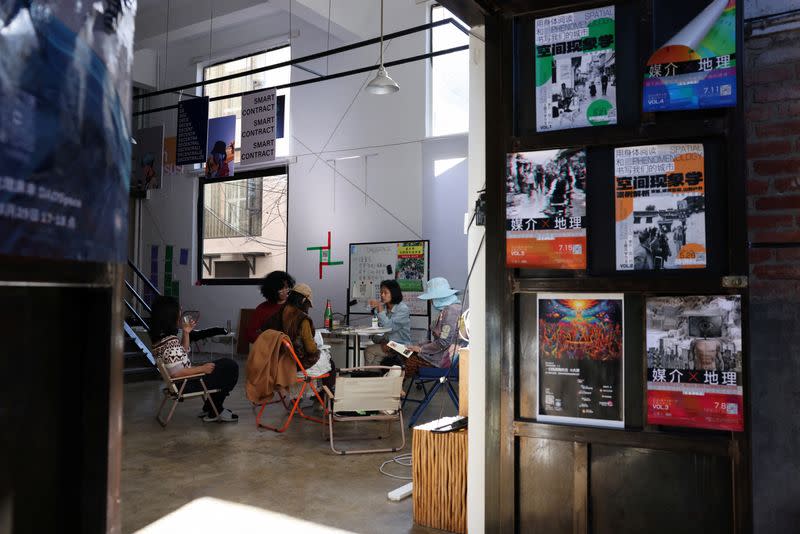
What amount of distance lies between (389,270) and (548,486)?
21.8ft

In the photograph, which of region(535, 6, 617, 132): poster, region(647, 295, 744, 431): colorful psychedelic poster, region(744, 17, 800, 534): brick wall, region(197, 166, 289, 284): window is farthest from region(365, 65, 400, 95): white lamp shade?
region(197, 166, 289, 284): window

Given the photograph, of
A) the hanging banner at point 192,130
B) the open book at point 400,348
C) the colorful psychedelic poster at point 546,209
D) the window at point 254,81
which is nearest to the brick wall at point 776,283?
the colorful psychedelic poster at point 546,209

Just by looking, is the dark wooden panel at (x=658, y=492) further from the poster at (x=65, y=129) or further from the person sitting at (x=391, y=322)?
the person sitting at (x=391, y=322)

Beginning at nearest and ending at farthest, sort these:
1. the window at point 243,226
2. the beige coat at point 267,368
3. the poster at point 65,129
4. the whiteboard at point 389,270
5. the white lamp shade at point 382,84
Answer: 1. the poster at point 65,129
2. the beige coat at point 267,368
3. the white lamp shade at point 382,84
4. the whiteboard at point 389,270
5. the window at point 243,226

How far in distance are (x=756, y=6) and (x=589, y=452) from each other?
204 centimetres

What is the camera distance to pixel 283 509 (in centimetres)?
347

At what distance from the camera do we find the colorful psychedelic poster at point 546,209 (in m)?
2.31

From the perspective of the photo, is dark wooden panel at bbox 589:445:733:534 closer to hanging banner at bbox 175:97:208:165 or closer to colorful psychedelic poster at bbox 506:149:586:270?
colorful psychedelic poster at bbox 506:149:586:270

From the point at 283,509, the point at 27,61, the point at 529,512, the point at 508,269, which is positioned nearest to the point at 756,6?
the point at 508,269

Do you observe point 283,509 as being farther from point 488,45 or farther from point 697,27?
point 697,27

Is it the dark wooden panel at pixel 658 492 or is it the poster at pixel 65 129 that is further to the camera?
the dark wooden panel at pixel 658 492

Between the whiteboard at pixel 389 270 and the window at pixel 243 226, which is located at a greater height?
the window at pixel 243 226

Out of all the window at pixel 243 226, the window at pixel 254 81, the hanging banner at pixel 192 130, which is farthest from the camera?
the window at pixel 243 226

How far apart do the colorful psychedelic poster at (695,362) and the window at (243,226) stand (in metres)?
8.84
